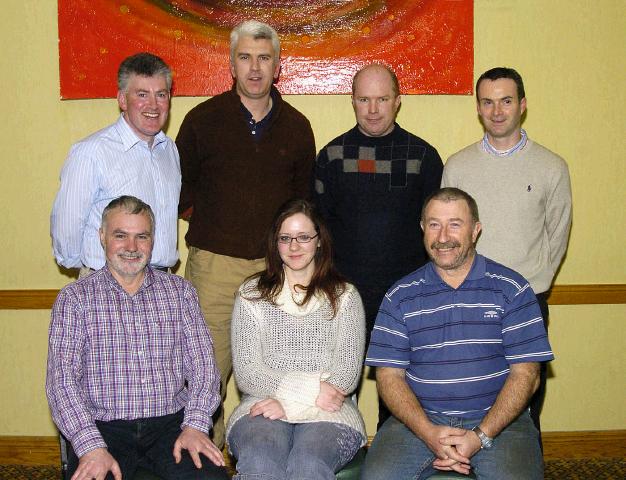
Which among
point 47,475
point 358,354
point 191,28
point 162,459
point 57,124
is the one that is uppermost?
point 191,28

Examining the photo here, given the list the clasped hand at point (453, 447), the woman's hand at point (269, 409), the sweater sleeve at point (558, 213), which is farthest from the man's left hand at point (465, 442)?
the sweater sleeve at point (558, 213)

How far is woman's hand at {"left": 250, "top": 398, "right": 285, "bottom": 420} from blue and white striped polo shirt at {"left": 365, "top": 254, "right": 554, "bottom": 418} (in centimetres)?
36

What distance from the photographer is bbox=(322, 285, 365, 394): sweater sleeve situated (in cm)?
269

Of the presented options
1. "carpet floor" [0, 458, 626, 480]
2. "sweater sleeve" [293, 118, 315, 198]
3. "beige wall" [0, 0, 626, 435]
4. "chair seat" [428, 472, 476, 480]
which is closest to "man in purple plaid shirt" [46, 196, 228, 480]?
"chair seat" [428, 472, 476, 480]

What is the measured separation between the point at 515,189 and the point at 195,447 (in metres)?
1.61

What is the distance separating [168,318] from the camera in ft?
8.68

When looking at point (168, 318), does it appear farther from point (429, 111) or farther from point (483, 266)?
point (429, 111)

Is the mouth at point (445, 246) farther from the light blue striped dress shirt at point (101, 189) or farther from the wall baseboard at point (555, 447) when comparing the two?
the wall baseboard at point (555, 447)

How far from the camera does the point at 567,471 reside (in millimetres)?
3613

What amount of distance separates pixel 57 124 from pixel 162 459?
1.85 m

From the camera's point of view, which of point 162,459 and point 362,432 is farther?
point 362,432

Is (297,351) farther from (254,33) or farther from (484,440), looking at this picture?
(254,33)

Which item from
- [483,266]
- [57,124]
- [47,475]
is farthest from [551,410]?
[57,124]

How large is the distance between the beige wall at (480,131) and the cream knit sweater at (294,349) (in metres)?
1.07
